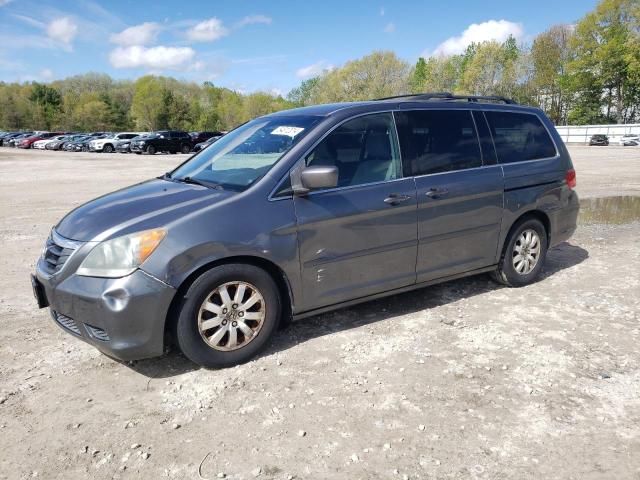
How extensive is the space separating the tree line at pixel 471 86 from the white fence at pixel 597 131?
7.29 metres

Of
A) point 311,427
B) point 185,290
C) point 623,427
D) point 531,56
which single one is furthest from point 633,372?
point 531,56

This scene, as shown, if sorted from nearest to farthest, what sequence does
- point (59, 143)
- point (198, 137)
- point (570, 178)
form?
point (570, 178) < point (198, 137) < point (59, 143)

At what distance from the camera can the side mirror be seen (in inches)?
145

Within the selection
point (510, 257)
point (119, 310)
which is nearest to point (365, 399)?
point (119, 310)

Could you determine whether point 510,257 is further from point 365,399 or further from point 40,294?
point 40,294

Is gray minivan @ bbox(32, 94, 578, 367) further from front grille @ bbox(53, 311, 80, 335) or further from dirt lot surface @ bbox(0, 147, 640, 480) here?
dirt lot surface @ bbox(0, 147, 640, 480)

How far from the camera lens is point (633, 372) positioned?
3.56m

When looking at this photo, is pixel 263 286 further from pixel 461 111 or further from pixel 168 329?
pixel 461 111

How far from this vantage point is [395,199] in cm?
419

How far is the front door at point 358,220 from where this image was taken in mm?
3869

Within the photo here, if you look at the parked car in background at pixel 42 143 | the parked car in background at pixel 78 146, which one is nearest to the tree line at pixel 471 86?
the parked car in background at pixel 42 143

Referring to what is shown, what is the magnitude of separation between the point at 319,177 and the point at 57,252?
189 centimetres

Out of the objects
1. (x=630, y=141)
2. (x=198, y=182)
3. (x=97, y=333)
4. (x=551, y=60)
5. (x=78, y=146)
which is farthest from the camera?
(x=551, y=60)

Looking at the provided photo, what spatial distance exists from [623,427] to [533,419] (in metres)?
0.49
